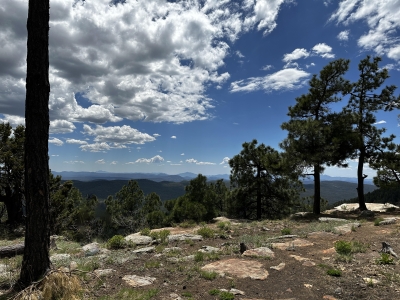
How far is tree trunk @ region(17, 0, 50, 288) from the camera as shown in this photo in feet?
16.0

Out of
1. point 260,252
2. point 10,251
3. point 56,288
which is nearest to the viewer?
point 56,288

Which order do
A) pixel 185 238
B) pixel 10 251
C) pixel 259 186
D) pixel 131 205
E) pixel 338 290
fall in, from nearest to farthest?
pixel 338 290 → pixel 10 251 → pixel 185 238 → pixel 259 186 → pixel 131 205

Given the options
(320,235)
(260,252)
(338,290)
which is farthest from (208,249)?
(320,235)

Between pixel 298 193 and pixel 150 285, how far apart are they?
19455 millimetres

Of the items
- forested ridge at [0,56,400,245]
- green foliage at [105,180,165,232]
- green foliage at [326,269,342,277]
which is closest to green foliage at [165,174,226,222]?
forested ridge at [0,56,400,245]

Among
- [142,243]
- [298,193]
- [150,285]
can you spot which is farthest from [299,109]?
[150,285]

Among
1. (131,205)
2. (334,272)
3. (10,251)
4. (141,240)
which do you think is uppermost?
(334,272)

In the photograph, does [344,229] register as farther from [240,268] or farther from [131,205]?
[131,205]

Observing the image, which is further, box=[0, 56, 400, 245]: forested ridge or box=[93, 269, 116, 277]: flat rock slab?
box=[0, 56, 400, 245]: forested ridge

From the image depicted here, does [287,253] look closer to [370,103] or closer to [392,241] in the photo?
[392,241]

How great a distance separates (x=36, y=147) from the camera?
4895mm

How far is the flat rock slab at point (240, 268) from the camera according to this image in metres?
5.91

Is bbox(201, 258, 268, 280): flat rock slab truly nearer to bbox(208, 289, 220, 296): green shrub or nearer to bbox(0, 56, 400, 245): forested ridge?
bbox(208, 289, 220, 296): green shrub

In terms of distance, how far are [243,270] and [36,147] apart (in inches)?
211
